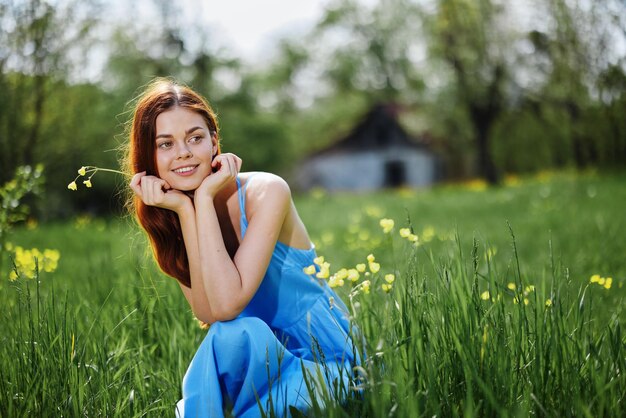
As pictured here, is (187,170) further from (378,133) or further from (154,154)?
(378,133)

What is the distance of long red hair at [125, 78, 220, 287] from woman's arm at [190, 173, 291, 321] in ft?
1.02

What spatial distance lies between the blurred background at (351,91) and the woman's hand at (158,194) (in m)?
0.49

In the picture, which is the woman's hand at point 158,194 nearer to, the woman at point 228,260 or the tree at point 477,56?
the woman at point 228,260

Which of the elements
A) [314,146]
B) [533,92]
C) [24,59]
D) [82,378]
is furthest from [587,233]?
[314,146]

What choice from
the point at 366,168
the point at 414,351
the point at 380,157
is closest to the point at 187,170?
the point at 414,351

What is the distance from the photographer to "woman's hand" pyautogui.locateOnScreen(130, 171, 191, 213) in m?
2.40

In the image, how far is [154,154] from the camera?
2.49 metres

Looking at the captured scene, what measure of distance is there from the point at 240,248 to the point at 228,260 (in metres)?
0.07

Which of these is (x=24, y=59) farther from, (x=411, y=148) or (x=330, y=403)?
(x=411, y=148)

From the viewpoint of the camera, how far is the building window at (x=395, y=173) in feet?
124

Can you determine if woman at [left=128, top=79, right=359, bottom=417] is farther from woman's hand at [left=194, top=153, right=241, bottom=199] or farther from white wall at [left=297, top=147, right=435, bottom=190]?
white wall at [left=297, top=147, right=435, bottom=190]

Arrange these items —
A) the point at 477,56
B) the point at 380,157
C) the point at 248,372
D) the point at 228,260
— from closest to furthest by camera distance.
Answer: the point at 248,372 < the point at 228,260 < the point at 477,56 < the point at 380,157

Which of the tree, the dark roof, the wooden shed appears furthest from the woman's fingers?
the wooden shed

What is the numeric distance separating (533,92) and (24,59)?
19067 mm
